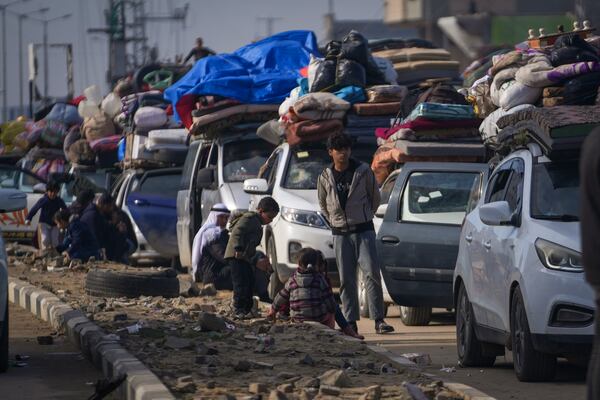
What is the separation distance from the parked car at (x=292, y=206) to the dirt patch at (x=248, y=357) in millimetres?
1930

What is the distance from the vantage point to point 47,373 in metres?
11.8

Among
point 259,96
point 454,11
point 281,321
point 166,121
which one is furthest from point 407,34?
point 281,321

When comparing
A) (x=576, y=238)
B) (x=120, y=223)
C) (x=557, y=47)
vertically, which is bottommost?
(x=120, y=223)

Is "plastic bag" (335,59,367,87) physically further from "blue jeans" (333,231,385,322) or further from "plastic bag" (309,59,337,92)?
"blue jeans" (333,231,385,322)

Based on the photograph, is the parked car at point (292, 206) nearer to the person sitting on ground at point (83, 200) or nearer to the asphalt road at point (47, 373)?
the asphalt road at point (47, 373)

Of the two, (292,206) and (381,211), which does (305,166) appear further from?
(381,211)

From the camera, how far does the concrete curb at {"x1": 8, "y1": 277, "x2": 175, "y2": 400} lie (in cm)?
923

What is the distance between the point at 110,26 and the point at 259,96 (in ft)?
283

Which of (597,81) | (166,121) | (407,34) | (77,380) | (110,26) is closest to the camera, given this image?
(77,380)

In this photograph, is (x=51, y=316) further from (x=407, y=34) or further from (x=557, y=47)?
(x=407, y=34)

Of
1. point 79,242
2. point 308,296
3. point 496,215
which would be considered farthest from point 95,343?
point 79,242

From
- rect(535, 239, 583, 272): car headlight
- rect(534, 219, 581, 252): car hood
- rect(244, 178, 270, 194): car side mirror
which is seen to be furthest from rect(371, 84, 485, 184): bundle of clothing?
rect(535, 239, 583, 272): car headlight

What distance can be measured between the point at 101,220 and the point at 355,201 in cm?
968

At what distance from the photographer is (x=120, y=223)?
23.7 meters
